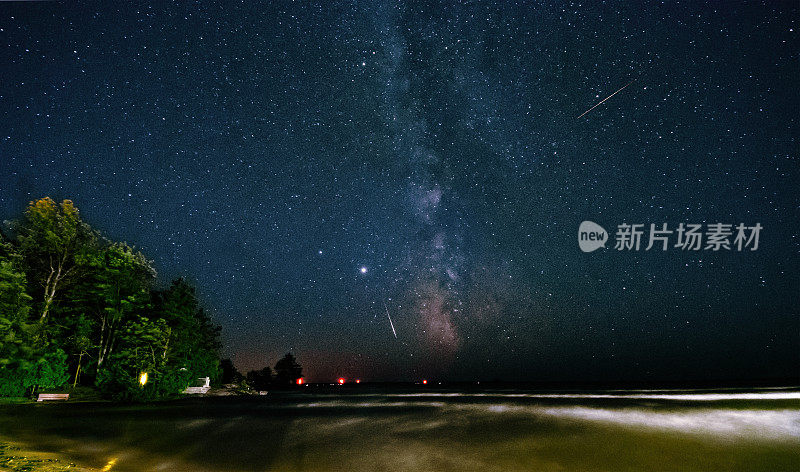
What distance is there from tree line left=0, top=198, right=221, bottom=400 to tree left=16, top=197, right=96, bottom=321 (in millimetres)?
52

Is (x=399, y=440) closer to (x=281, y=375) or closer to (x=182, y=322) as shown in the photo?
(x=182, y=322)

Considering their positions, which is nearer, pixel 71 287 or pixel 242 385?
pixel 71 287

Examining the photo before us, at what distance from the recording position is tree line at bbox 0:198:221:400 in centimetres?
2531

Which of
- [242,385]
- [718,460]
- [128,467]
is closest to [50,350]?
[128,467]

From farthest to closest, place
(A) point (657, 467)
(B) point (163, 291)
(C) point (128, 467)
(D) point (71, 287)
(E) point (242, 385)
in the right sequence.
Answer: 1. (E) point (242, 385)
2. (B) point (163, 291)
3. (D) point (71, 287)
4. (A) point (657, 467)
5. (C) point (128, 467)

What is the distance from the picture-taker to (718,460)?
15273 millimetres

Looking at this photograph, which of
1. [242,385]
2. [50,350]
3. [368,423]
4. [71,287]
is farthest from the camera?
[242,385]

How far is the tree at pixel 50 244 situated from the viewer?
2564cm

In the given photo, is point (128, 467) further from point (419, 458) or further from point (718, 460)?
point (718, 460)

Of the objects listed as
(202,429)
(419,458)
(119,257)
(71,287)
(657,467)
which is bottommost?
(202,429)

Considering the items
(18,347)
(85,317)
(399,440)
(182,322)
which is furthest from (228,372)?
(399,440)

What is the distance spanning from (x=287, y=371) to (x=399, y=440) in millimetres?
77078

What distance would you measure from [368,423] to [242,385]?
3528cm

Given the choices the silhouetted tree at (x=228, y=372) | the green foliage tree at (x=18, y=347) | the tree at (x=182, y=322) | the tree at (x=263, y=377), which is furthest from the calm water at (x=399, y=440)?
the tree at (x=263, y=377)
